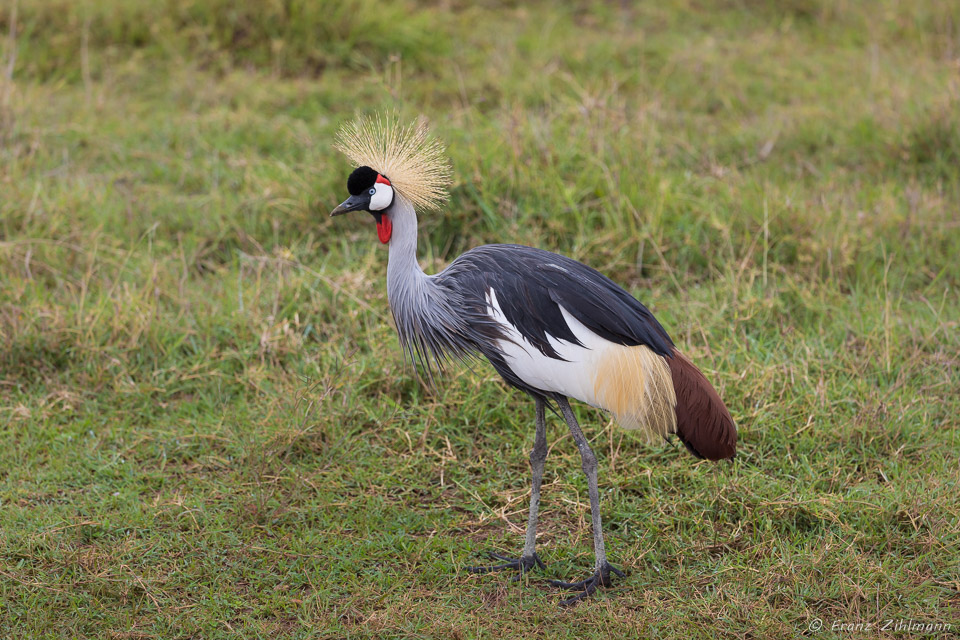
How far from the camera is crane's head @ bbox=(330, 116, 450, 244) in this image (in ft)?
10.4

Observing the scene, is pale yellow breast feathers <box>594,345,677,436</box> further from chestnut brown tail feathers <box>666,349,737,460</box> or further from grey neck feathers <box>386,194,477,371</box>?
grey neck feathers <box>386,194,477,371</box>

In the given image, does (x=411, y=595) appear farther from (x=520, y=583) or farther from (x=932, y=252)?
(x=932, y=252)

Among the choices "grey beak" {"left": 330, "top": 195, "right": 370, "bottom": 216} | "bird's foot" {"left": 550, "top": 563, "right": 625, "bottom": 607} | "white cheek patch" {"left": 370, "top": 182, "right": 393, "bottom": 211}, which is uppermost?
"white cheek patch" {"left": 370, "top": 182, "right": 393, "bottom": 211}

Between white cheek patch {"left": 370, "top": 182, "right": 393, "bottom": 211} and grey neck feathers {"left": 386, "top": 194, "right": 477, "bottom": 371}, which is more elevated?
white cheek patch {"left": 370, "top": 182, "right": 393, "bottom": 211}

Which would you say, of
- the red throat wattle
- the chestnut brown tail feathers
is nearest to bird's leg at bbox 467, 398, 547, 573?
the chestnut brown tail feathers

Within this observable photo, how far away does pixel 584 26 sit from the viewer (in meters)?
7.49

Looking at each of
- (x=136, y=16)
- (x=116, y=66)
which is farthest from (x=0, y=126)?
(x=136, y=16)

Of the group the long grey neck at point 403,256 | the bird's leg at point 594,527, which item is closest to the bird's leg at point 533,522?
the bird's leg at point 594,527

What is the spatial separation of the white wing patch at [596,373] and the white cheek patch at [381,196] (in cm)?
52

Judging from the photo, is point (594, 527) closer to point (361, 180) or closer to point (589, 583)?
point (589, 583)

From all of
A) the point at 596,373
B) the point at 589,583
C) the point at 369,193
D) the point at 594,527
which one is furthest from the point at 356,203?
the point at 589,583

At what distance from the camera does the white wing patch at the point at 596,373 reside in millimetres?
3072

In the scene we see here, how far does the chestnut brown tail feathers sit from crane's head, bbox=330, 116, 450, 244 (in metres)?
1.01

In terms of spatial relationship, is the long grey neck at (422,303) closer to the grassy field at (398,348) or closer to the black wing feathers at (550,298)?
the black wing feathers at (550,298)
